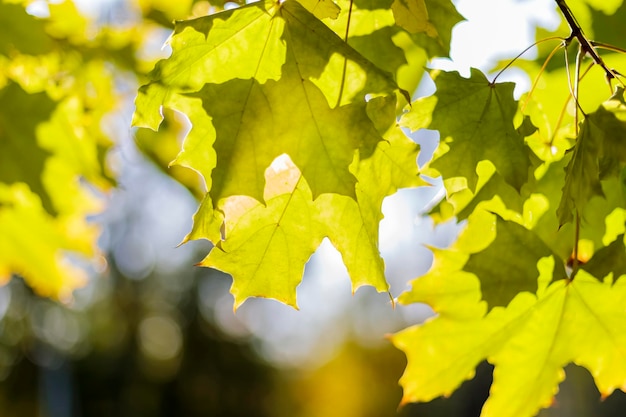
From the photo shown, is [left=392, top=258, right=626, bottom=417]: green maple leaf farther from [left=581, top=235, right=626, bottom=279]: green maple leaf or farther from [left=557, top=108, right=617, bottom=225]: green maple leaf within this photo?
[left=557, top=108, right=617, bottom=225]: green maple leaf

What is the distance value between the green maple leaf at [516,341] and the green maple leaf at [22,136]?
3.03 ft

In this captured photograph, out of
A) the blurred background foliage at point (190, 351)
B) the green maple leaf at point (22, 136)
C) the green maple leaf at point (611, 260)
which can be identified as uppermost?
the green maple leaf at point (611, 260)

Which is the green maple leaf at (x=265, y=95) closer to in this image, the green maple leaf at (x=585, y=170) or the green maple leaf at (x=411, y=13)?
the green maple leaf at (x=411, y=13)

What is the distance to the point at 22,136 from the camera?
61.0 inches

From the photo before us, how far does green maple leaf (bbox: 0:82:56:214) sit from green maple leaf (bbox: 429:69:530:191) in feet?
3.07

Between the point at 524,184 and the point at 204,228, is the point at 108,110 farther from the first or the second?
the point at 524,184

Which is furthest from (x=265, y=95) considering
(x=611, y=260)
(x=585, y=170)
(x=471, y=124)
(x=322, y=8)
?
(x=611, y=260)

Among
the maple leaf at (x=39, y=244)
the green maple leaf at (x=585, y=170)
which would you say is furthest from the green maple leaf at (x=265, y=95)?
the maple leaf at (x=39, y=244)

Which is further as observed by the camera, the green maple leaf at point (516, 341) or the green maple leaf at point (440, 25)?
the green maple leaf at point (516, 341)

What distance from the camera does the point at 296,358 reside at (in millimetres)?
19781

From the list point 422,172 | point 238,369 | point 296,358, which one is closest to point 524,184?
point 422,172

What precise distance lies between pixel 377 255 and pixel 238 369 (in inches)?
631

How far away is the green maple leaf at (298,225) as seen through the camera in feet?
2.97

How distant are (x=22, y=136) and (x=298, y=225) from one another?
901mm
